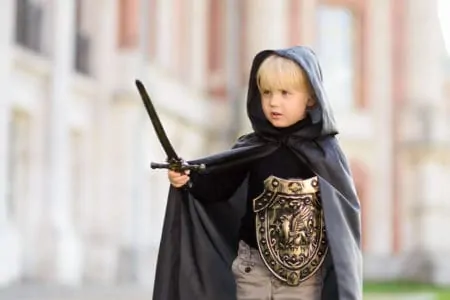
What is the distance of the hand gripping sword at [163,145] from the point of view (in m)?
2.66

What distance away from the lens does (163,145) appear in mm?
2754

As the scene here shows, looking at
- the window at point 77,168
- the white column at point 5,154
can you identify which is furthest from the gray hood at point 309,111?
the window at point 77,168

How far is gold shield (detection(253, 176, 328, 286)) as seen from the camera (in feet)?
9.41

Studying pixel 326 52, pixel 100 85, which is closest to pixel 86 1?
pixel 100 85

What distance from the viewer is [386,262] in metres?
22.5

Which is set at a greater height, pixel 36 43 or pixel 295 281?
pixel 36 43

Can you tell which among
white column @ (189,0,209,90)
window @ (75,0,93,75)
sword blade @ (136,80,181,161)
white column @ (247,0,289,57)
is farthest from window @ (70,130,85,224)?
sword blade @ (136,80,181,161)

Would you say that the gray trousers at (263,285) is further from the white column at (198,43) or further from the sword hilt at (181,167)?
the white column at (198,43)

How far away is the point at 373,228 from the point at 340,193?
20626 mm

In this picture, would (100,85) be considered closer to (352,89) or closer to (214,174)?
(352,89)

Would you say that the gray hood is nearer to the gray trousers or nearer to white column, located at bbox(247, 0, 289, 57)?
the gray trousers

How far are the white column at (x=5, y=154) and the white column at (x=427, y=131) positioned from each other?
11.4 m

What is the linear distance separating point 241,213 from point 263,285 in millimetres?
279

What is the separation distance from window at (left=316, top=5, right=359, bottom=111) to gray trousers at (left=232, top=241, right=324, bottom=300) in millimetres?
20746
